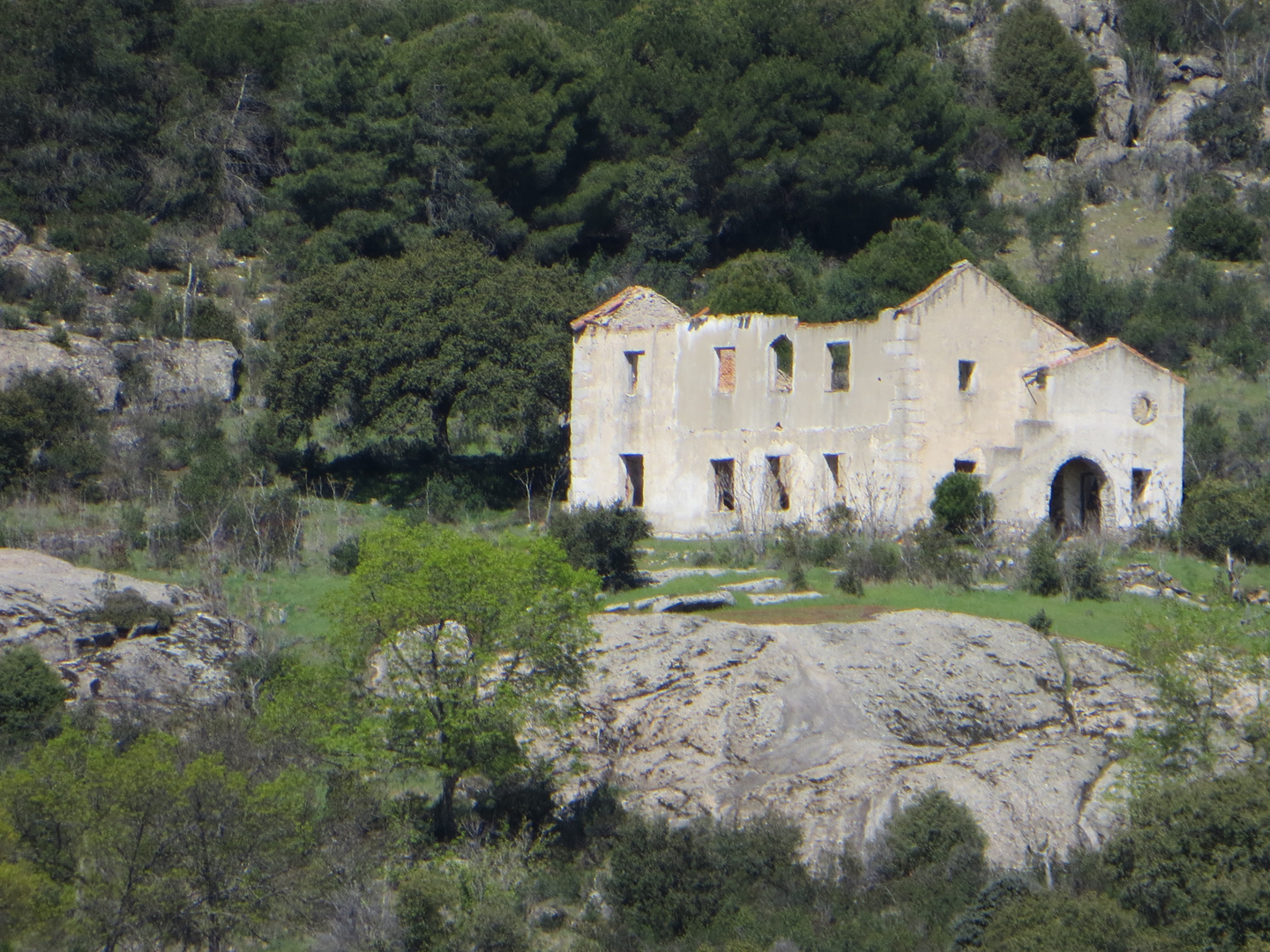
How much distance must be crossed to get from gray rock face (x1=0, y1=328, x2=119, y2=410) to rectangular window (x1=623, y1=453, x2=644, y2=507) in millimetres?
13756

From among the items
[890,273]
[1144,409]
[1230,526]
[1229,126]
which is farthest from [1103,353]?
[1229,126]

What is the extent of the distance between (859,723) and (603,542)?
7543mm

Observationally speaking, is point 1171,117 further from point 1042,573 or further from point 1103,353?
point 1042,573

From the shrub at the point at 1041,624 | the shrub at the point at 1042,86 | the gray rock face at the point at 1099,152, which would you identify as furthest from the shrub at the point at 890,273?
the shrub at the point at 1041,624

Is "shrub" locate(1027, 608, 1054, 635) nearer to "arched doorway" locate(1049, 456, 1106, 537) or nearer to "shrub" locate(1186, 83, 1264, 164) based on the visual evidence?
"arched doorway" locate(1049, 456, 1106, 537)

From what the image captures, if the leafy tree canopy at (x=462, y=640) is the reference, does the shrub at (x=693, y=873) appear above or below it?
below

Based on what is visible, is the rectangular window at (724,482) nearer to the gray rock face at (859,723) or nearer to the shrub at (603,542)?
the shrub at (603,542)

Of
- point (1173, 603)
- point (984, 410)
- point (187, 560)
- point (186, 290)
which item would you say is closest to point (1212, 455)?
point (984, 410)

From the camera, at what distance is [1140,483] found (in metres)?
34.5

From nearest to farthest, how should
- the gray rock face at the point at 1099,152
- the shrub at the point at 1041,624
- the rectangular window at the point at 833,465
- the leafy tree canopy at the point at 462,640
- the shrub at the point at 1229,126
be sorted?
the leafy tree canopy at the point at 462,640
the shrub at the point at 1041,624
the rectangular window at the point at 833,465
the gray rock face at the point at 1099,152
the shrub at the point at 1229,126

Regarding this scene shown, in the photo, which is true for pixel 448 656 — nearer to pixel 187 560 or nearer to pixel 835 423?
pixel 187 560

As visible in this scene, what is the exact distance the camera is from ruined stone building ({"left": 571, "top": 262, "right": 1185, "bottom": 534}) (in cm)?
3409

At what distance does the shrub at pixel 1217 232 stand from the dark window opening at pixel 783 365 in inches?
854

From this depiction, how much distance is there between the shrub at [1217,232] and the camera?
55.1 metres
